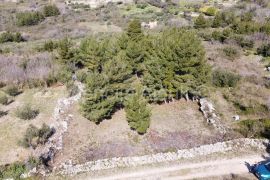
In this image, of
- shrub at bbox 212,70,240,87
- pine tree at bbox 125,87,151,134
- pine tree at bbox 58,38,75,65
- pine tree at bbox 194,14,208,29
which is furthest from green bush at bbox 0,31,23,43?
pine tree at bbox 125,87,151,134

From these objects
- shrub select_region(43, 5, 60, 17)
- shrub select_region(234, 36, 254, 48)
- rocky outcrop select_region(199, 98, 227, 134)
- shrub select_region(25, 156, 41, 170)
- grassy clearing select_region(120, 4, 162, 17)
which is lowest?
grassy clearing select_region(120, 4, 162, 17)

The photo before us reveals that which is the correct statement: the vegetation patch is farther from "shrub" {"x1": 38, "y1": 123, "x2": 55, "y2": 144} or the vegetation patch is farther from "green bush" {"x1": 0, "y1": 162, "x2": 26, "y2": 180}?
"green bush" {"x1": 0, "y1": 162, "x2": 26, "y2": 180}

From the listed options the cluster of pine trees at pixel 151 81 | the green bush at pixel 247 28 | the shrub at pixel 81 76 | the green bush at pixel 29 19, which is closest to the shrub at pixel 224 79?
the cluster of pine trees at pixel 151 81

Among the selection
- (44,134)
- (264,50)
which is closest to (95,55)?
(44,134)

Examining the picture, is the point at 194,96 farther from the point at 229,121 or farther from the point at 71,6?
the point at 71,6

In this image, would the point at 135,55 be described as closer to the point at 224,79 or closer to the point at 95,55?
the point at 95,55

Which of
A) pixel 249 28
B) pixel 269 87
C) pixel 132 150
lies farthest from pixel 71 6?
pixel 132 150
